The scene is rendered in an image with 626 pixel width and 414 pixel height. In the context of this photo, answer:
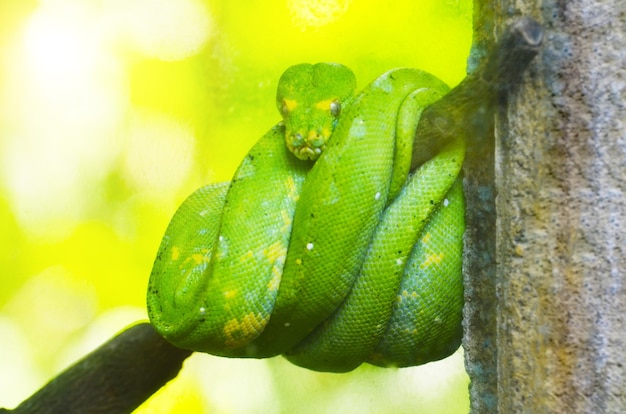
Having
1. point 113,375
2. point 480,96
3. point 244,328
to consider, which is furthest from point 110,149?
point 480,96

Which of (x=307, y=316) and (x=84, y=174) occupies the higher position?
(x=84, y=174)

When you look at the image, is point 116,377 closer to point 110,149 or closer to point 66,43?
point 110,149

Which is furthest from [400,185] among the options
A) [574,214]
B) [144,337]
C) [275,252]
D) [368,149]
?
[144,337]

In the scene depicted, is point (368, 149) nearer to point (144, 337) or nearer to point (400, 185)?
point (400, 185)

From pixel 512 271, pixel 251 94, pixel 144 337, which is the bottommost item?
pixel 144 337

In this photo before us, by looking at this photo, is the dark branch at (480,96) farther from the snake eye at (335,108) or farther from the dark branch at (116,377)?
the dark branch at (116,377)

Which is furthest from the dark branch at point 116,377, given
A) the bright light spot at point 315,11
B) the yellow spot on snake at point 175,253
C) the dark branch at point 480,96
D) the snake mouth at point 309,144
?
the bright light spot at point 315,11
